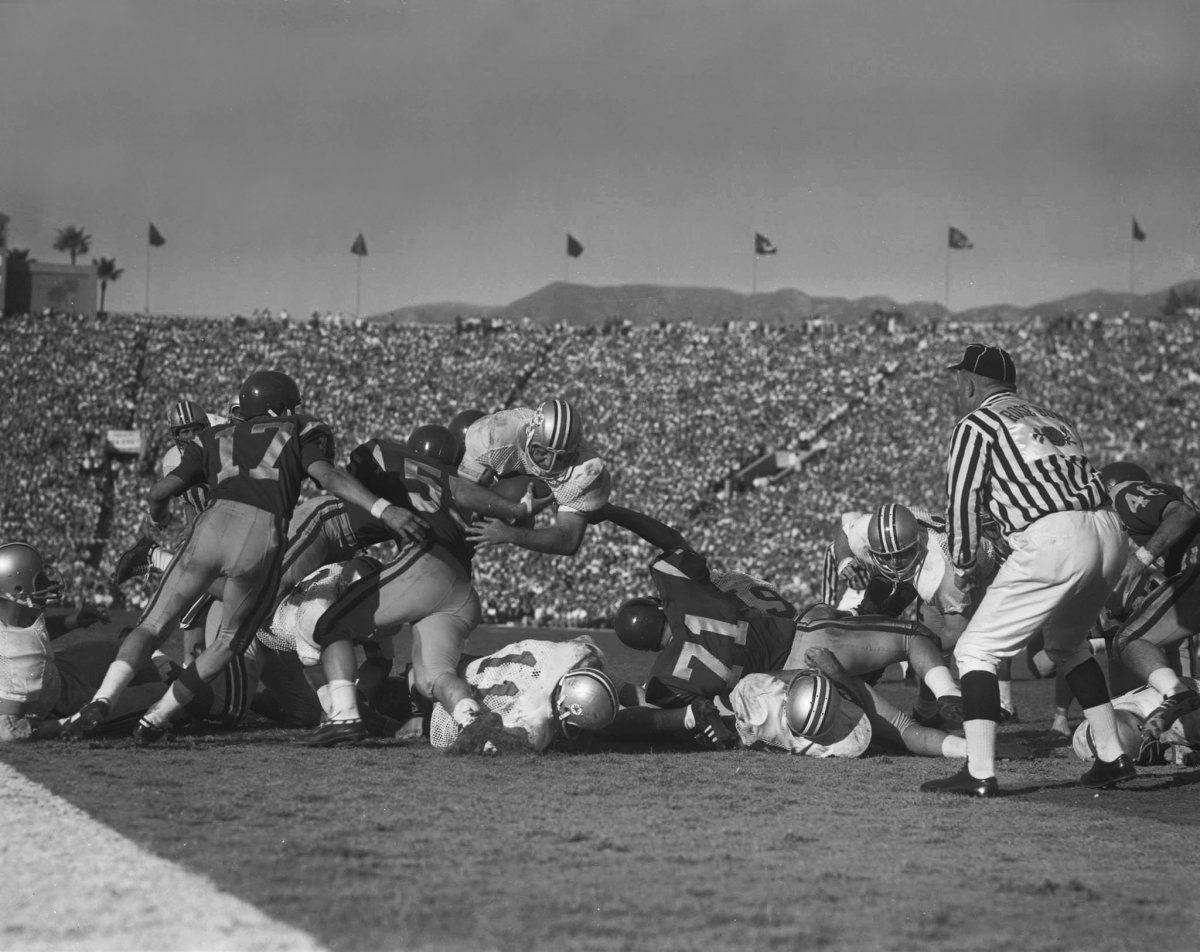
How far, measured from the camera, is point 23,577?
6.48m

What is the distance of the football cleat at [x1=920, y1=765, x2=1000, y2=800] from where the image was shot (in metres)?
5.54

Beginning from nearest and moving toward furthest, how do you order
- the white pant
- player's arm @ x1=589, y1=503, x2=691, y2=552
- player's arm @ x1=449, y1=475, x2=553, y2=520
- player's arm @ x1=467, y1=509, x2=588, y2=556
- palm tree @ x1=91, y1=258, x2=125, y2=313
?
the white pant → player's arm @ x1=467, y1=509, x2=588, y2=556 → player's arm @ x1=449, y1=475, x2=553, y2=520 → player's arm @ x1=589, y1=503, x2=691, y2=552 → palm tree @ x1=91, y1=258, x2=125, y2=313

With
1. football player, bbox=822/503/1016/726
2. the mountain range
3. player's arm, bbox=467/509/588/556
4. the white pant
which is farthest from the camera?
the mountain range

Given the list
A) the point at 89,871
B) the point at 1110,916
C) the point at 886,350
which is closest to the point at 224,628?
the point at 89,871

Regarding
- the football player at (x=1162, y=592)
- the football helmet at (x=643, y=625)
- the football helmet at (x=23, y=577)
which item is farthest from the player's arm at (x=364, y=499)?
the football player at (x=1162, y=592)

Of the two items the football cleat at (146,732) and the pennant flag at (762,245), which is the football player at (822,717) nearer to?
the football cleat at (146,732)

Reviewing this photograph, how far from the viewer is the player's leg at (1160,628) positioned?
6906 mm

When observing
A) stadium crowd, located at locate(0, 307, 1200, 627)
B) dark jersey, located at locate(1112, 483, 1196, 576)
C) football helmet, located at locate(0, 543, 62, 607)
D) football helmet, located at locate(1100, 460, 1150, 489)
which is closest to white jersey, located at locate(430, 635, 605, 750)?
football helmet, located at locate(0, 543, 62, 607)

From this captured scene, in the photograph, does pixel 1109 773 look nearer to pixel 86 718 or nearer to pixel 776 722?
pixel 776 722

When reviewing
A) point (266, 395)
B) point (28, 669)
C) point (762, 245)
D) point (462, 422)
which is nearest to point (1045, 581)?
point (462, 422)

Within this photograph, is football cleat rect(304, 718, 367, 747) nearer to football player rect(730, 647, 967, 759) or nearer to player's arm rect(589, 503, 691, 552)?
player's arm rect(589, 503, 691, 552)

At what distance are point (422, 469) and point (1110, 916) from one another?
406 centimetres

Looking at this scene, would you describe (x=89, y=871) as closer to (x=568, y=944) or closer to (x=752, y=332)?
(x=568, y=944)

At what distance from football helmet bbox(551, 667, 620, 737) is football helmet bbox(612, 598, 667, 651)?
0.68 m
